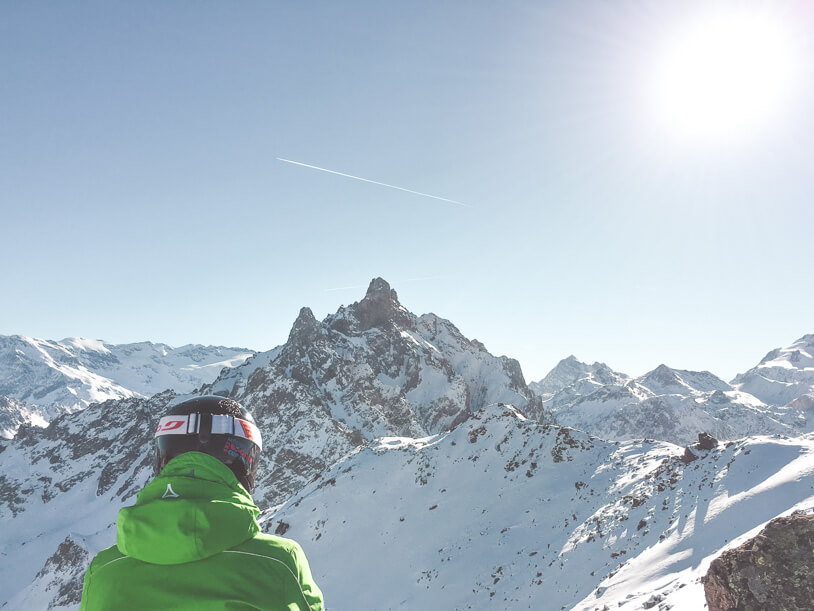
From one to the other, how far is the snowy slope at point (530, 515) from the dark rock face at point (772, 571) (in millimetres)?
3369

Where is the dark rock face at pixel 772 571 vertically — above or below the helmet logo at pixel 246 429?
below

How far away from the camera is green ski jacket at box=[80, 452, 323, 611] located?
1.92 meters

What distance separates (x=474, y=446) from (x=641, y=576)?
2689 cm

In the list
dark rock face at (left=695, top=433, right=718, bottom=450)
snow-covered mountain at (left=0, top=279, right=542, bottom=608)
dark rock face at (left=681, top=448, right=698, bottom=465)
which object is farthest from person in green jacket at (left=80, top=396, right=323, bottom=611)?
snow-covered mountain at (left=0, top=279, right=542, bottom=608)

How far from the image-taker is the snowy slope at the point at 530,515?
16688 mm

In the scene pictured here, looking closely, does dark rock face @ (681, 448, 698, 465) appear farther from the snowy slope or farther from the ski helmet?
the ski helmet

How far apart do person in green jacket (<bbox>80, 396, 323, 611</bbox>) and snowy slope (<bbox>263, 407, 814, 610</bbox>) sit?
1126cm

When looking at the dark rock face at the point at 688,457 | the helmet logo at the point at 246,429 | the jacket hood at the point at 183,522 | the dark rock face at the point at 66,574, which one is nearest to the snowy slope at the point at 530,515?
the dark rock face at the point at 688,457

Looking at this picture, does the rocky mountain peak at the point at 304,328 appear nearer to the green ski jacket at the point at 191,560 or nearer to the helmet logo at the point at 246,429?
the helmet logo at the point at 246,429

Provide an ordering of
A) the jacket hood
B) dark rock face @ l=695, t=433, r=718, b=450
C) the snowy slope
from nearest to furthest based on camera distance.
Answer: the jacket hood, the snowy slope, dark rock face @ l=695, t=433, r=718, b=450

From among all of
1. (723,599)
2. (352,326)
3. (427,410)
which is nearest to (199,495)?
(723,599)

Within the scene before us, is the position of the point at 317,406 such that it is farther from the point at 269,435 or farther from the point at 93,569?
the point at 93,569

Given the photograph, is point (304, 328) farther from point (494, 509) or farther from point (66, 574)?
point (494, 509)

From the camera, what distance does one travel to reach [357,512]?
3781 cm
